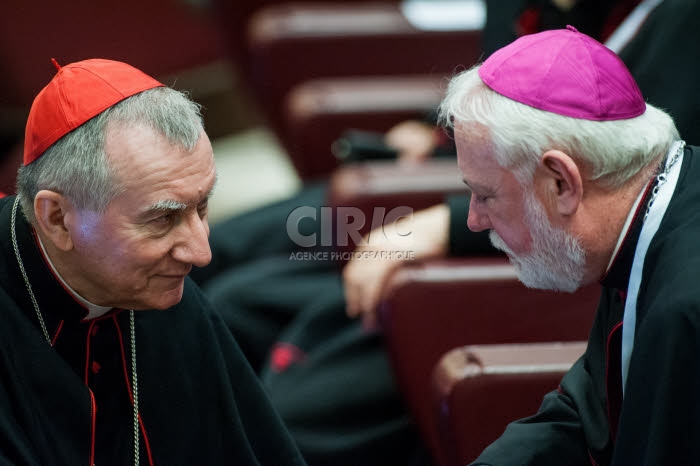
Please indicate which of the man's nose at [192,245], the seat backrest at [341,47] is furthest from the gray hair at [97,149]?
the seat backrest at [341,47]

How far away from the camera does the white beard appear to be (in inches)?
68.9

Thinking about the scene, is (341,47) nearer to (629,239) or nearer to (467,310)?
(467,310)

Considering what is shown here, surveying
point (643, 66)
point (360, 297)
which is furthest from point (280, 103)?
point (643, 66)

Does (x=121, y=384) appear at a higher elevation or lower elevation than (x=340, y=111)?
higher

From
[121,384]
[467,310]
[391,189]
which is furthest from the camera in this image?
[391,189]

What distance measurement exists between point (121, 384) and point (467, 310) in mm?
887

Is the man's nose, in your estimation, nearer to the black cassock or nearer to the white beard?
the black cassock

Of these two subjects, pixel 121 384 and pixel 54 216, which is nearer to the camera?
pixel 54 216

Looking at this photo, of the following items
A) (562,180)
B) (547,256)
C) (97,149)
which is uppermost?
(97,149)

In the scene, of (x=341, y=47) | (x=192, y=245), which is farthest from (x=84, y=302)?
(x=341, y=47)

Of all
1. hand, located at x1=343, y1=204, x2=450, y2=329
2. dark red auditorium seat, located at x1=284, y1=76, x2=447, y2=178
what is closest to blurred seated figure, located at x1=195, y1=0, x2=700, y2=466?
hand, located at x1=343, y1=204, x2=450, y2=329

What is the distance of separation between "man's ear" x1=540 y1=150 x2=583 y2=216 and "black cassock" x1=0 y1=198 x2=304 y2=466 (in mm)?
617

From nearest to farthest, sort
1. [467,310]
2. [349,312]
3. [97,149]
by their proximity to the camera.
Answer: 1. [97,149]
2. [467,310]
3. [349,312]

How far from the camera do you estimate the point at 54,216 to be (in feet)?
5.53
